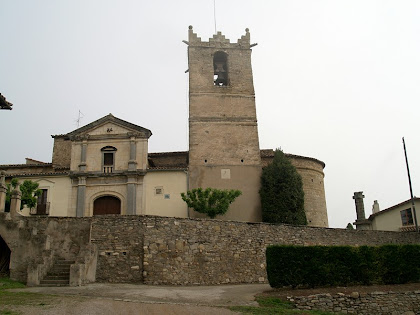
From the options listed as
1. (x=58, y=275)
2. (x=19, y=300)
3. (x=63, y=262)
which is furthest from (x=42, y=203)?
(x=19, y=300)

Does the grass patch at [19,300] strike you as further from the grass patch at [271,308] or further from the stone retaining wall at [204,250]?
the stone retaining wall at [204,250]

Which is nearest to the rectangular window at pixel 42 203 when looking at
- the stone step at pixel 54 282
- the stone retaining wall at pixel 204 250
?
the stone retaining wall at pixel 204 250

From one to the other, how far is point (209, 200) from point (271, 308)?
1473cm

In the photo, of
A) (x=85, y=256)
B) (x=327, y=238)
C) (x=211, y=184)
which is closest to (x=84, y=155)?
(x=211, y=184)

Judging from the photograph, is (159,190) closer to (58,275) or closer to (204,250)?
(204,250)

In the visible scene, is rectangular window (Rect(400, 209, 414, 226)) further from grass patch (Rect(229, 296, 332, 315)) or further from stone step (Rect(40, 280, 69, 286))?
stone step (Rect(40, 280, 69, 286))

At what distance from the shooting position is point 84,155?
30078mm

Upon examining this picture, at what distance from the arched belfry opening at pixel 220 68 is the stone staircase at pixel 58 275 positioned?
65.4 feet

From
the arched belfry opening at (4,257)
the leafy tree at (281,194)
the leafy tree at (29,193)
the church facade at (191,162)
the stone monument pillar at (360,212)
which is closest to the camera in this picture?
the arched belfry opening at (4,257)

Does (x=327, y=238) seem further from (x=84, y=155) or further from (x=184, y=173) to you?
(x=84, y=155)

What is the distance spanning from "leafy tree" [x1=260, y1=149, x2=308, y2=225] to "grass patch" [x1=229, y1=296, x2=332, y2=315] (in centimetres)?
1441

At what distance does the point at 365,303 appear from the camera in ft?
48.6

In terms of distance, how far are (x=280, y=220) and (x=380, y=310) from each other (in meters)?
13.5

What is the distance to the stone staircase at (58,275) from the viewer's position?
16578 millimetres
